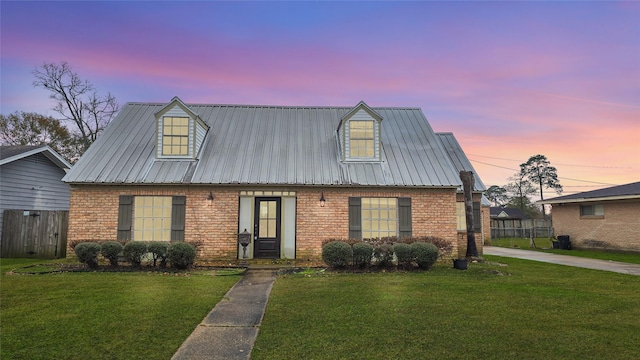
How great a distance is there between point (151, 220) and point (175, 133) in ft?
11.0

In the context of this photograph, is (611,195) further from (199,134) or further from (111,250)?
(111,250)

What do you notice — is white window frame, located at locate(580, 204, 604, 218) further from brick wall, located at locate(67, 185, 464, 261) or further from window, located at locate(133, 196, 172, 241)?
window, located at locate(133, 196, 172, 241)

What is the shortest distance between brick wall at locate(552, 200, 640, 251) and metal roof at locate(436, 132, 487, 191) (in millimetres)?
8572

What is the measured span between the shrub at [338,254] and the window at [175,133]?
22.1 ft

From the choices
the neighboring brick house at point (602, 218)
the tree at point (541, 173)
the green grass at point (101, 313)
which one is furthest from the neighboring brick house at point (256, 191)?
the tree at point (541, 173)

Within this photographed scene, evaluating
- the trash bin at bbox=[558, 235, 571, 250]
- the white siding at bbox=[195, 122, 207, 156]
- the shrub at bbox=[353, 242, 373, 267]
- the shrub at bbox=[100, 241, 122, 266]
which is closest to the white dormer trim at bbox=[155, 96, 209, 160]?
the white siding at bbox=[195, 122, 207, 156]

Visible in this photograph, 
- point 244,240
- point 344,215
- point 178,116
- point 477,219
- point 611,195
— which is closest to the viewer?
point 244,240

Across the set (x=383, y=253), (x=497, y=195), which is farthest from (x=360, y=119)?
(x=497, y=195)

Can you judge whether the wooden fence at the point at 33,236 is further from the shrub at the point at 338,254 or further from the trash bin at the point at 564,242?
the trash bin at the point at 564,242

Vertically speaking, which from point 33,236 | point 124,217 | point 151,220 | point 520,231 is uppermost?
point 124,217

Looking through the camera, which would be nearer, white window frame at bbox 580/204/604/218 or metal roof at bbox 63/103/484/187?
metal roof at bbox 63/103/484/187

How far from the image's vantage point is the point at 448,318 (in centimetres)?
578

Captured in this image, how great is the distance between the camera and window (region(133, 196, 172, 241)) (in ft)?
39.4

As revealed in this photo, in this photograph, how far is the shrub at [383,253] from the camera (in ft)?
34.6
